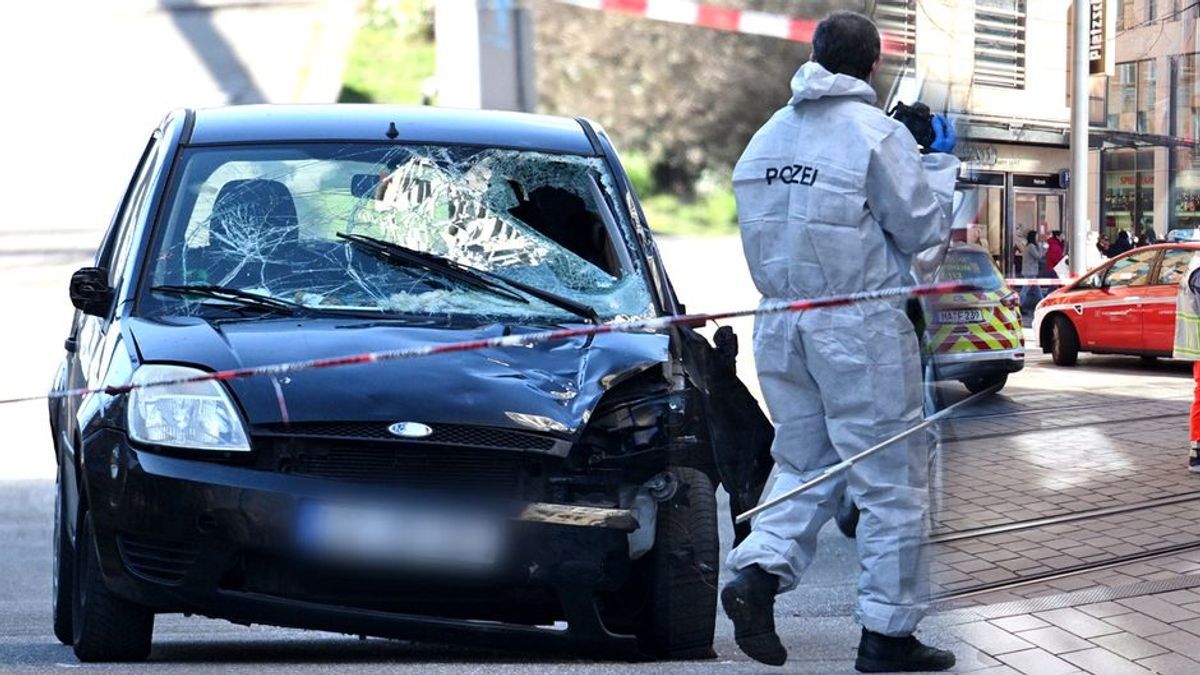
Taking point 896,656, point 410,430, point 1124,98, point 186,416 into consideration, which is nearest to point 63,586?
point 186,416

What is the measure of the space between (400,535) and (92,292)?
133 centimetres

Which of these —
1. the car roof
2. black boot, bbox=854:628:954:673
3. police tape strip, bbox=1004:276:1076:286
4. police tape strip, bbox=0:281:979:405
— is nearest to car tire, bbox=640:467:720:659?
police tape strip, bbox=0:281:979:405

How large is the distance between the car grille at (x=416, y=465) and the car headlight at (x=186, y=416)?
13cm

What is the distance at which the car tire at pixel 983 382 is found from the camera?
3.81 meters

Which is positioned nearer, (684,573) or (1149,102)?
(1149,102)

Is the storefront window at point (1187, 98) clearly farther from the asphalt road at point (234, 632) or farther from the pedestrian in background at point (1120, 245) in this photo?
the asphalt road at point (234, 632)

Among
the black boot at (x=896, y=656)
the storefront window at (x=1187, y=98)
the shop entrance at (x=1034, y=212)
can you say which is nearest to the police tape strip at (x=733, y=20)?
the black boot at (x=896, y=656)

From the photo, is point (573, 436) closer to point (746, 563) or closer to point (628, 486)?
point (628, 486)

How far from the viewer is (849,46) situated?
4145 mm

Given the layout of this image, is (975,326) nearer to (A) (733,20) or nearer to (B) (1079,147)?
(B) (1079,147)

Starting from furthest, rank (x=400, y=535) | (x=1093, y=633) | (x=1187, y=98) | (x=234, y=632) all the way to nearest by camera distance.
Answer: (x=234, y=632), (x=400, y=535), (x=1093, y=633), (x=1187, y=98)

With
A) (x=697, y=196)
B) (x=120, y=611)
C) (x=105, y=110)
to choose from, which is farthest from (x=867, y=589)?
(x=105, y=110)

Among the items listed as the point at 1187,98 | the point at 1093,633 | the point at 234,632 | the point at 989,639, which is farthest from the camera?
the point at 234,632

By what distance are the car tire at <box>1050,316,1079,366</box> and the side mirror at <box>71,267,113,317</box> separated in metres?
2.72
